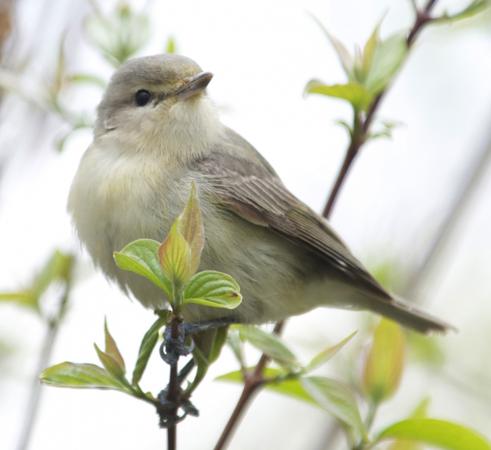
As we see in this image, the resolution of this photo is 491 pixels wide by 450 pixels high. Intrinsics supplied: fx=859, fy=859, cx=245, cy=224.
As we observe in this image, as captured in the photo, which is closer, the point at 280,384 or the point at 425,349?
the point at 280,384

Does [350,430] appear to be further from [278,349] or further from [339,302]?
[339,302]

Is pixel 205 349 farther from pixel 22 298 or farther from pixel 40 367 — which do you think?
pixel 22 298

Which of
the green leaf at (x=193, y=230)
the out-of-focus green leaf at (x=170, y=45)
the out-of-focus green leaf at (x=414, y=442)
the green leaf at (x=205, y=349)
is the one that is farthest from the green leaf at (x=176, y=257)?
the out-of-focus green leaf at (x=170, y=45)

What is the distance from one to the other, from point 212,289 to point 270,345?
54 centimetres

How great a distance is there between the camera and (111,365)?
1.93m

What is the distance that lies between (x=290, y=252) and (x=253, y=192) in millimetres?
243

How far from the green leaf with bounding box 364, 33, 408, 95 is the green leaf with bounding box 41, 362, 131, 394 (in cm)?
92

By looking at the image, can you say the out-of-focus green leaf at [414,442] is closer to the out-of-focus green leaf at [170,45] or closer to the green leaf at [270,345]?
the green leaf at [270,345]

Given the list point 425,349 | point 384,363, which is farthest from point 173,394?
point 425,349

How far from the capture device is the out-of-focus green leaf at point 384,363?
2240 mm

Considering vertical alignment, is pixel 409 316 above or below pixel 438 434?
above

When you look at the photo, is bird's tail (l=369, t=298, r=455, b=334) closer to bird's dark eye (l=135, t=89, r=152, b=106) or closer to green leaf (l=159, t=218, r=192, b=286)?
bird's dark eye (l=135, t=89, r=152, b=106)

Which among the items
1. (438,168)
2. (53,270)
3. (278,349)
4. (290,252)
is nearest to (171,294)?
(278,349)

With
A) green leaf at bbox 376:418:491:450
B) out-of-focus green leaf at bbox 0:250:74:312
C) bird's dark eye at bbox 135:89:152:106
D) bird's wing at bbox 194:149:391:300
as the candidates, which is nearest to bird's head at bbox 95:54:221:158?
bird's dark eye at bbox 135:89:152:106
